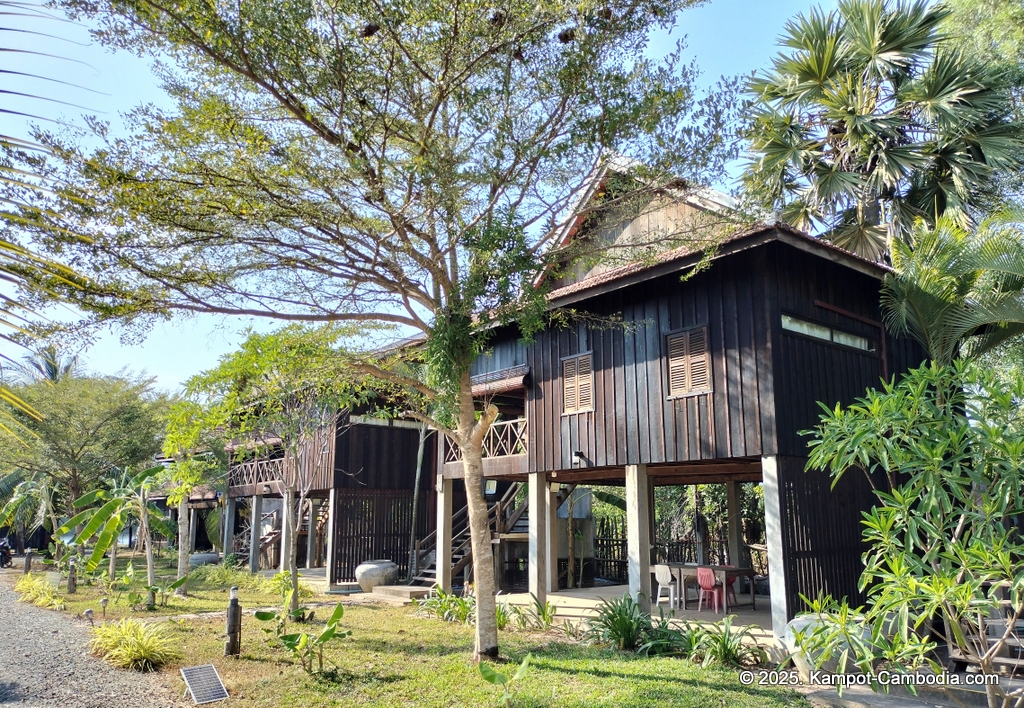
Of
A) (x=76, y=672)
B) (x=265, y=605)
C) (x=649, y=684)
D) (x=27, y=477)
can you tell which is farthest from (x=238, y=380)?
(x=27, y=477)

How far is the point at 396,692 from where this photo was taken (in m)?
8.20

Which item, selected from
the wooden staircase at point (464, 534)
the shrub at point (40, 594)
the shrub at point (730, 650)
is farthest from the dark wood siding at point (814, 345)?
the shrub at point (40, 594)

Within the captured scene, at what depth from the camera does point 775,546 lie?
33.2 feet

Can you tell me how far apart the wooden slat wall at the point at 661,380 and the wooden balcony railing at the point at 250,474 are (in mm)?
11473

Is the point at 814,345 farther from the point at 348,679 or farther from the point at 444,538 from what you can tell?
the point at 444,538

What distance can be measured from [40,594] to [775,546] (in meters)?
16.4

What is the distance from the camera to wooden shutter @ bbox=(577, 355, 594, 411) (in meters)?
13.2

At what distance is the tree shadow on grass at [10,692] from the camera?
8.29 m

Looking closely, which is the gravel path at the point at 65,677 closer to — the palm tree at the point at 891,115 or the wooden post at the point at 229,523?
the palm tree at the point at 891,115

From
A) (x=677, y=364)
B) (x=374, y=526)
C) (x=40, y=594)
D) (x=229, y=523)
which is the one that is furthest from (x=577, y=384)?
(x=229, y=523)

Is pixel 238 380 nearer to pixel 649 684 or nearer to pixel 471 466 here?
pixel 471 466

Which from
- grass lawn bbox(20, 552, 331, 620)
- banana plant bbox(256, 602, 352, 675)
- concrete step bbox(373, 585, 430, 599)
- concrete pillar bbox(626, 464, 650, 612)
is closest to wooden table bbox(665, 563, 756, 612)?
concrete pillar bbox(626, 464, 650, 612)

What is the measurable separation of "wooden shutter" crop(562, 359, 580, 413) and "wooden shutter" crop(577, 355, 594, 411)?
0.08 meters

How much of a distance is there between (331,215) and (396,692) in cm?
544
